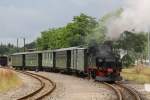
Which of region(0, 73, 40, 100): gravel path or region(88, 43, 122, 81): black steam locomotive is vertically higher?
region(88, 43, 122, 81): black steam locomotive

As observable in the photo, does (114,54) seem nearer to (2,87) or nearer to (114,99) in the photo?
(2,87)

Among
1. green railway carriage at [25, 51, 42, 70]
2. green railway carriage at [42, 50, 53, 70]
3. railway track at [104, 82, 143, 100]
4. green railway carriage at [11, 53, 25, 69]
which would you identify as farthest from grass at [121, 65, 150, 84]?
green railway carriage at [11, 53, 25, 69]

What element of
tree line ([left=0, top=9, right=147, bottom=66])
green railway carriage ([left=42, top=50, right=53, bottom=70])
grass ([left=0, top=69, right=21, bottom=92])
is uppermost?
tree line ([left=0, top=9, right=147, bottom=66])

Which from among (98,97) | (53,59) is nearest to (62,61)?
(53,59)

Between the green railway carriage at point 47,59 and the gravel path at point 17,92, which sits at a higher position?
the green railway carriage at point 47,59

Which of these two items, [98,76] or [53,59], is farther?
[53,59]

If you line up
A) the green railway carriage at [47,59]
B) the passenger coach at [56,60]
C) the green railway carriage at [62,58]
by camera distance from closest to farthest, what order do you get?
1. the passenger coach at [56,60]
2. the green railway carriage at [62,58]
3. the green railway carriage at [47,59]

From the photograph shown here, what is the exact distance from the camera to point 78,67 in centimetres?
3578

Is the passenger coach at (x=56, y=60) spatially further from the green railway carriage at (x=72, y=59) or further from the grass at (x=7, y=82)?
the grass at (x=7, y=82)

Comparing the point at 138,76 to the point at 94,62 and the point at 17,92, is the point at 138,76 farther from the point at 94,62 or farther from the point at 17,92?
the point at 17,92

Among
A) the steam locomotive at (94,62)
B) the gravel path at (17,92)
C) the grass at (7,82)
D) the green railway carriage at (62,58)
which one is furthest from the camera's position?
the green railway carriage at (62,58)

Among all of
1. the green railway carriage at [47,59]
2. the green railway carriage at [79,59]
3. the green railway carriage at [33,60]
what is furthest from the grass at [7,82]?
the green railway carriage at [33,60]

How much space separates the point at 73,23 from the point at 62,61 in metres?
48.6

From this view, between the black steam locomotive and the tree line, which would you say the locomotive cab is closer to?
the black steam locomotive
